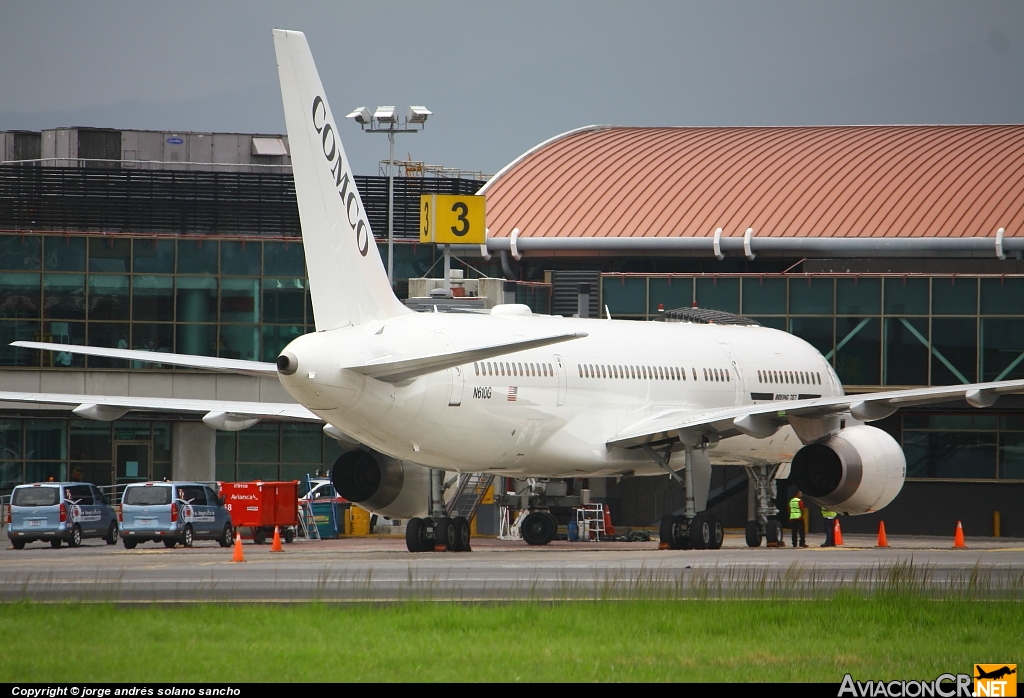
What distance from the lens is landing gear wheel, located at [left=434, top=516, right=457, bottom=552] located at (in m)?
27.6

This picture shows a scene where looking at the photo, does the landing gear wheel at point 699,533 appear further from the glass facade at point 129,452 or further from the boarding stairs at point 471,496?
the glass facade at point 129,452

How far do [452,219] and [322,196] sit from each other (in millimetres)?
22940

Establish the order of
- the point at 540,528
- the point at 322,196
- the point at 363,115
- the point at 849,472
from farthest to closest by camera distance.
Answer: the point at 363,115, the point at 540,528, the point at 849,472, the point at 322,196

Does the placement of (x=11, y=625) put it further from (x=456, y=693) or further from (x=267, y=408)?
(x=267, y=408)

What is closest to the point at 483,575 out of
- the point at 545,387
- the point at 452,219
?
the point at 545,387

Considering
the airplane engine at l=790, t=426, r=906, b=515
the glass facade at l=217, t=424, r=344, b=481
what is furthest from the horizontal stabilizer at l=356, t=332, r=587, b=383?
the glass facade at l=217, t=424, r=344, b=481

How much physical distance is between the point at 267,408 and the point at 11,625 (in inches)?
640

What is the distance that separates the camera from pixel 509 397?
26.8m

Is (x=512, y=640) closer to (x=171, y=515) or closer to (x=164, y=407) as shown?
(x=164, y=407)

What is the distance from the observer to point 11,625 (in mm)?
13180

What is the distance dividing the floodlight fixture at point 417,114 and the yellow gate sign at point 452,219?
292cm

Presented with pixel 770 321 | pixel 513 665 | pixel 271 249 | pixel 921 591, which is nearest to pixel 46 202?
pixel 271 249

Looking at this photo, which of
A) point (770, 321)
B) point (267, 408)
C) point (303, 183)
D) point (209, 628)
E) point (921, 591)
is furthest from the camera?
point (770, 321)

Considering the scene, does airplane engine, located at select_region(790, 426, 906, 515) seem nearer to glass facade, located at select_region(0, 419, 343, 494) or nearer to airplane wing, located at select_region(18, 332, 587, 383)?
airplane wing, located at select_region(18, 332, 587, 383)
